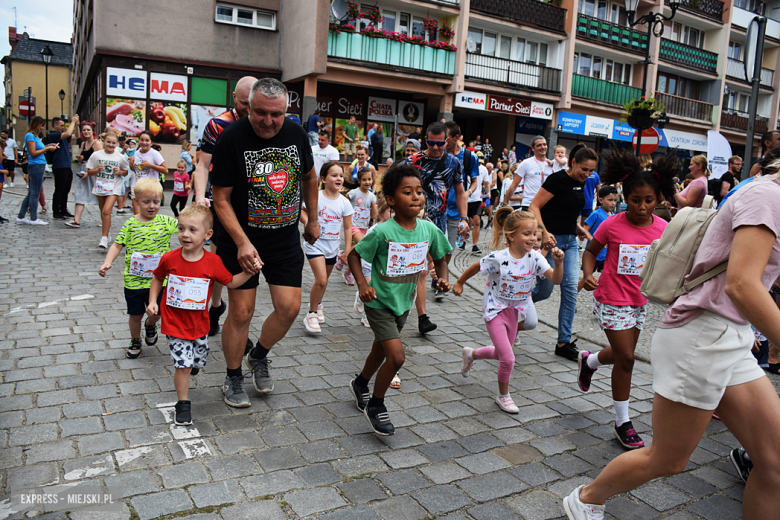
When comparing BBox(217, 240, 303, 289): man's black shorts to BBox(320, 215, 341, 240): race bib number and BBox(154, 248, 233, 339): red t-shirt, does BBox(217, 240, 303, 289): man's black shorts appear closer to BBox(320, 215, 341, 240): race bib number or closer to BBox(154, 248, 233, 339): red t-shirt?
BBox(154, 248, 233, 339): red t-shirt

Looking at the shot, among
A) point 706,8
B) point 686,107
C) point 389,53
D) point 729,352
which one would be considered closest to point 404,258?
point 729,352

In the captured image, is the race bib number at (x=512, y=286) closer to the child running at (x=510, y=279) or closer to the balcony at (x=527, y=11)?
the child running at (x=510, y=279)

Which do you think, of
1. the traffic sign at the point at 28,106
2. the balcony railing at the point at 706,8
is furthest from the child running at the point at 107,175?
the balcony railing at the point at 706,8

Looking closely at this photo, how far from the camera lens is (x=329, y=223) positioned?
257 inches

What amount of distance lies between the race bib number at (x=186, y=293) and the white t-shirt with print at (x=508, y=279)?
2055 mm

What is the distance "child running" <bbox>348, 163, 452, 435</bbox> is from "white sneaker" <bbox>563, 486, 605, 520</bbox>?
117 centimetres

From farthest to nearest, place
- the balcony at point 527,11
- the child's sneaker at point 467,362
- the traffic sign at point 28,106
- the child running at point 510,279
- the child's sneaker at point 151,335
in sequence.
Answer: the traffic sign at point 28,106
the balcony at point 527,11
the child's sneaker at point 151,335
the child's sneaker at point 467,362
the child running at point 510,279

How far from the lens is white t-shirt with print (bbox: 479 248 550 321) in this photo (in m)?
4.64

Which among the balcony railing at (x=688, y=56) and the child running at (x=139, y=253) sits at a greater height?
the balcony railing at (x=688, y=56)

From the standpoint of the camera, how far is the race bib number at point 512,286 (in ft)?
15.2

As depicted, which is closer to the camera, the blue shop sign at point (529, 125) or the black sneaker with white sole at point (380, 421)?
the black sneaker with white sole at point (380, 421)

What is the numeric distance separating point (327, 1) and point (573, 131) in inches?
568

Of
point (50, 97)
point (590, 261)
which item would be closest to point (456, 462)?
point (590, 261)

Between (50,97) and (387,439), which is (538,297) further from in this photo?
(50,97)
